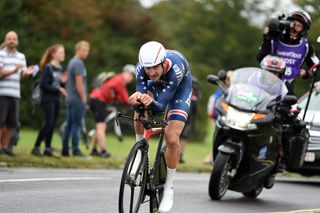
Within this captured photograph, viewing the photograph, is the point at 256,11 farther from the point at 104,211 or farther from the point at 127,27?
the point at 104,211

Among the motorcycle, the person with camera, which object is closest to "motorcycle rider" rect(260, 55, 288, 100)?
the person with camera

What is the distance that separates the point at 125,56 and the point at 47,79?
973 inches

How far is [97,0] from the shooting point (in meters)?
44.1

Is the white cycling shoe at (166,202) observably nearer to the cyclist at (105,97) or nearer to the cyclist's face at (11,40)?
the cyclist's face at (11,40)

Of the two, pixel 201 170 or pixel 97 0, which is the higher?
pixel 97 0

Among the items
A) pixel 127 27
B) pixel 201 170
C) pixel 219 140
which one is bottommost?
pixel 201 170

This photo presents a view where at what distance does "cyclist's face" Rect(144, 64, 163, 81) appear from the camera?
9.06 meters

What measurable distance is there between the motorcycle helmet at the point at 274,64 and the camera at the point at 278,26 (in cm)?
44

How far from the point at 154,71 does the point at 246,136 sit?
288 centimetres

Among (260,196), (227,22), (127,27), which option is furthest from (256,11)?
(260,196)

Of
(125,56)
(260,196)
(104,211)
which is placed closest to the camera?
(104,211)

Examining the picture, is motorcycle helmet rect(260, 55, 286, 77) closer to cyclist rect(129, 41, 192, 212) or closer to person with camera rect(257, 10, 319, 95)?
person with camera rect(257, 10, 319, 95)

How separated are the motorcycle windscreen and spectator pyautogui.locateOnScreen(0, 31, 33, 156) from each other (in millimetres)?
4817

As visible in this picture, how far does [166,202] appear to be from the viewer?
9.41 meters
